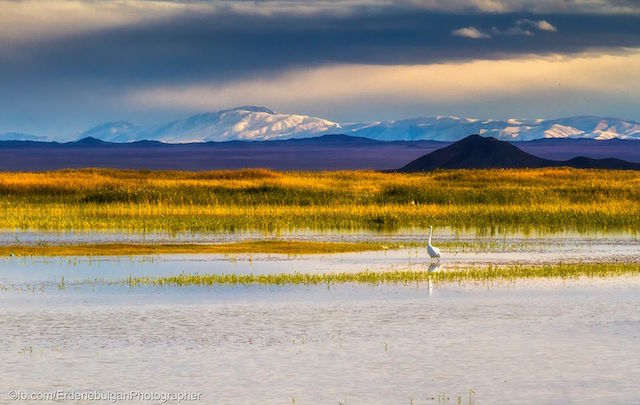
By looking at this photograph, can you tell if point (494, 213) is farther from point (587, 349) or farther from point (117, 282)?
point (587, 349)

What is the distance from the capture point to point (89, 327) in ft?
72.5

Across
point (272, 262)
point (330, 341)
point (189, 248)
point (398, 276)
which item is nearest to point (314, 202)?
point (189, 248)

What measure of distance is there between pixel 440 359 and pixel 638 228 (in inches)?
1340

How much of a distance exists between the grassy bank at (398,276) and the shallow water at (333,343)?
4.33ft

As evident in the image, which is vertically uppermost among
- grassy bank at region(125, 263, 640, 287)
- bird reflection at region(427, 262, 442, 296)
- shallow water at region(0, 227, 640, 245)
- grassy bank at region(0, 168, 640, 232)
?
grassy bank at region(0, 168, 640, 232)

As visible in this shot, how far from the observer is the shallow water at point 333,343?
16.9 m

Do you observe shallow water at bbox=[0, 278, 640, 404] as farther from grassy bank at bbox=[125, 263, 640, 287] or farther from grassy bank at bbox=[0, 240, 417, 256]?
grassy bank at bbox=[0, 240, 417, 256]

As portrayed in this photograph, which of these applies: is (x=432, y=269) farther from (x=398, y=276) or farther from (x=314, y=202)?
(x=314, y=202)

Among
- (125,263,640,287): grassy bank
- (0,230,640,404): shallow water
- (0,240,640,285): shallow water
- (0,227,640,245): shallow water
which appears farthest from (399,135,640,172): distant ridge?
(0,230,640,404): shallow water

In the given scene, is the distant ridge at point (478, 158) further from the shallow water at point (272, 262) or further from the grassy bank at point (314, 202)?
the shallow water at point (272, 262)

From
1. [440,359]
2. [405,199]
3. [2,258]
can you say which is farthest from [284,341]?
[405,199]

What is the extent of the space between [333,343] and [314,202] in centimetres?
4608

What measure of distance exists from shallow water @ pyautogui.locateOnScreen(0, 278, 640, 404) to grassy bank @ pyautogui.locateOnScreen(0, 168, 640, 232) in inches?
933

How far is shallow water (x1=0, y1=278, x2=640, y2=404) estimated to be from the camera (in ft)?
55.3
